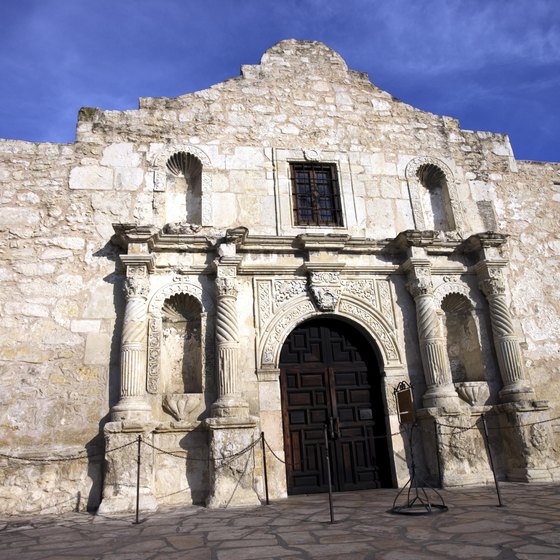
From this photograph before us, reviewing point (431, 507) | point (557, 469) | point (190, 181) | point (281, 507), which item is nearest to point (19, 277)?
point (190, 181)

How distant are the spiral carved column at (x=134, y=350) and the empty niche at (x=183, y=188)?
138 cm

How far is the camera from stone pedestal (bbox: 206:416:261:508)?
6.19 metres

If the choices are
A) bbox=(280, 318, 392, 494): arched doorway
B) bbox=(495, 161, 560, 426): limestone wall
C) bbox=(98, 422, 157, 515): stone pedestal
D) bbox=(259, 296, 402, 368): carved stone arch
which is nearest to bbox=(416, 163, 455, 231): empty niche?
bbox=(495, 161, 560, 426): limestone wall

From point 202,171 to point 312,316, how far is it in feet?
9.54

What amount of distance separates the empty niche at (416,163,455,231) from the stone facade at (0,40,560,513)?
0.04 metres

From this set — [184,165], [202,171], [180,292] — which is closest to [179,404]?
[180,292]

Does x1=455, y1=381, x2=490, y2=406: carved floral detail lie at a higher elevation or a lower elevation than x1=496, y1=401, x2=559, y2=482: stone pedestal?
higher

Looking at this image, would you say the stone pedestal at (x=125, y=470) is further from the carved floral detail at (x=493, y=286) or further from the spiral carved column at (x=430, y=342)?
the carved floral detail at (x=493, y=286)

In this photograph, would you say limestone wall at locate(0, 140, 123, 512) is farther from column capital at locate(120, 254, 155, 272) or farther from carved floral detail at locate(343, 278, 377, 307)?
carved floral detail at locate(343, 278, 377, 307)

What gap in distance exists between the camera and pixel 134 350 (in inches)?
263

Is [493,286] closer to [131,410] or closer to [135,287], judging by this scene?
[135,287]

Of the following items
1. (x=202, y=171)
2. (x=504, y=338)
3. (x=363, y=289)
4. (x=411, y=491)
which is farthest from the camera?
(x=202, y=171)

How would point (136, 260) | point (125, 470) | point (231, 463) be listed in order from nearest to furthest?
point (125, 470), point (231, 463), point (136, 260)

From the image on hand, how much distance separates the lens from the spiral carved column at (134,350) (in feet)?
20.9
